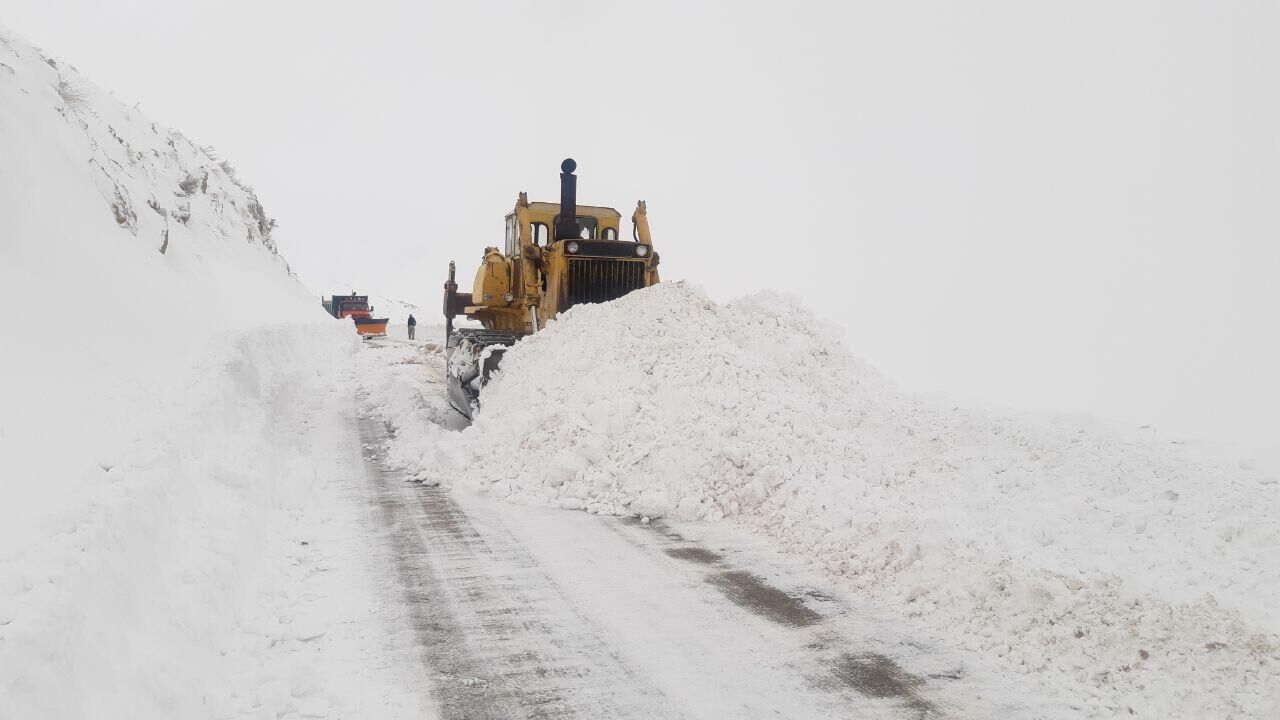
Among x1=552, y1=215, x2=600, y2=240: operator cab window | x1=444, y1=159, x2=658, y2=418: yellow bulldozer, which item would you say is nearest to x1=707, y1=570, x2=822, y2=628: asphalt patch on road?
x1=444, y1=159, x2=658, y2=418: yellow bulldozer

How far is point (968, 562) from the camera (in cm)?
507

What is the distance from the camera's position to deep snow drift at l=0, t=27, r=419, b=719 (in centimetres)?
359

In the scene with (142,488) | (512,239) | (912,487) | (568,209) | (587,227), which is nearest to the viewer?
(142,488)

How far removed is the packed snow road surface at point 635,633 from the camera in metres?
3.81

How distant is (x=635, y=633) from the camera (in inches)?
180

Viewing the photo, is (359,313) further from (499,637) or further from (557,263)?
(499,637)

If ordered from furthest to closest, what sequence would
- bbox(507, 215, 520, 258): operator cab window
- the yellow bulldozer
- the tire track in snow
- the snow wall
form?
1. bbox(507, 215, 520, 258): operator cab window
2. the yellow bulldozer
3. the tire track in snow
4. the snow wall

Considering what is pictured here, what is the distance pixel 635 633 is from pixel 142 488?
3.29m

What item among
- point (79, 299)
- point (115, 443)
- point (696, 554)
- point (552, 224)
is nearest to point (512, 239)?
point (552, 224)

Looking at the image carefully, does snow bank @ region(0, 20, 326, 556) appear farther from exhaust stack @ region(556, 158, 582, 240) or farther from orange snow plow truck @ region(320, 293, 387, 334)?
orange snow plow truck @ region(320, 293, 387, 334)

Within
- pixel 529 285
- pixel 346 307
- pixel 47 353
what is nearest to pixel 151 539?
pixel 47 353

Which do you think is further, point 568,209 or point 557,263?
point 568,209

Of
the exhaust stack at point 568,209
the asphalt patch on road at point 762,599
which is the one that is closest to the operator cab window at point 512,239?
the exhaust stack at point 568,209

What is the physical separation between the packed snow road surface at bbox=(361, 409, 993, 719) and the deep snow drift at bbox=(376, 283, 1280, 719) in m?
0.59
